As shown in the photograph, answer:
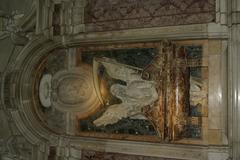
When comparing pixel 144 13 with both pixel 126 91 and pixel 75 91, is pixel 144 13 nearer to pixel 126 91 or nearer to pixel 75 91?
pixel 126 91

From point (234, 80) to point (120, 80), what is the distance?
1938 millimetres

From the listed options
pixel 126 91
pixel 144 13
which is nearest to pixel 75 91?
pixel 126 91

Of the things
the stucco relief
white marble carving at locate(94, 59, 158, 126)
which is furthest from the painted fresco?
the stucco relief

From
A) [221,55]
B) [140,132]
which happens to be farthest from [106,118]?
[221,55]

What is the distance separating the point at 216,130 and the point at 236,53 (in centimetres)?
121

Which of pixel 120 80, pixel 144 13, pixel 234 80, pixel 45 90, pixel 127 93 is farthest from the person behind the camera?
pixel 45 90

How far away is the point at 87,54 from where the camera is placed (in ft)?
21.6

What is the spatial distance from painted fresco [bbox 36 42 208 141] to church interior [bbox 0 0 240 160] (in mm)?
16

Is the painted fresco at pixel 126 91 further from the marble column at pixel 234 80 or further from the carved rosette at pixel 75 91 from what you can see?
the marble column at pixel 234 80

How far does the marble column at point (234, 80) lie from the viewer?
204 inches

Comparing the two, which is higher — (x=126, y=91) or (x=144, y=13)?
(x=144, y=13)

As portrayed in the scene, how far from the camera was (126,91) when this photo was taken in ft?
20.1

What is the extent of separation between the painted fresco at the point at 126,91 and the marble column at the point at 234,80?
1.51ft

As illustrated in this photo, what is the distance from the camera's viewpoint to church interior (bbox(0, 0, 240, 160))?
5.49 metres
